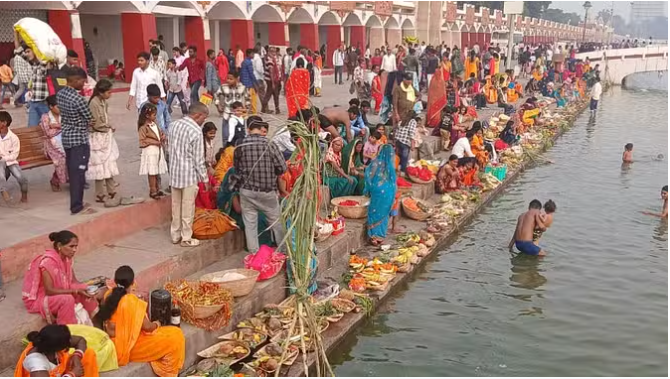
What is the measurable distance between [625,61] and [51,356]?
43.4m

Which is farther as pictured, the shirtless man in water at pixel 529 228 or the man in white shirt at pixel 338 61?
the man in white shirt at pixel 338 61

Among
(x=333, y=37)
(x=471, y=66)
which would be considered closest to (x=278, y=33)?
(x=333, y=37)

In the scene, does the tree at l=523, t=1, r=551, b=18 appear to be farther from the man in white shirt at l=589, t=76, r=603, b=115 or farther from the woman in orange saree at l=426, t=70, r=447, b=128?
the woman in orange saree at l=426, t=70, r=447, b=128

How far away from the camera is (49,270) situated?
450cm

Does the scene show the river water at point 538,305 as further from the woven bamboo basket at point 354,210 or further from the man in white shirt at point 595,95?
the man in white shirt at point 595,95

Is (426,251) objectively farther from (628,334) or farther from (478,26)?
(478,26)

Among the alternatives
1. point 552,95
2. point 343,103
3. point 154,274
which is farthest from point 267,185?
point 552,95

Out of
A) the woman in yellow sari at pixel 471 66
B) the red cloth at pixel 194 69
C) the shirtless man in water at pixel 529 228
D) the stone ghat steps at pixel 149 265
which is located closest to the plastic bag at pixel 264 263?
the stone ghat steps at pixel 149 265

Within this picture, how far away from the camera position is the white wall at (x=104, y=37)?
1805 centimetres

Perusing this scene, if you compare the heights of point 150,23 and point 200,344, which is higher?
point 150,23

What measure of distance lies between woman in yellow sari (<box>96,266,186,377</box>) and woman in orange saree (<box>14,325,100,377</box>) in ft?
1.75

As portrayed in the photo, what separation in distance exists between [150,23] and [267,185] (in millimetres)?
11500

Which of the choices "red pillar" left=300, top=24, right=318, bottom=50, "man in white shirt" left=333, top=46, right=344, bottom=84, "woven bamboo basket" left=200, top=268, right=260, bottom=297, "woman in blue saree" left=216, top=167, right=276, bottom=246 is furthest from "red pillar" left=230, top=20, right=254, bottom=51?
"woven bamboo basket" left=200, top=268, right=260, bottom=297

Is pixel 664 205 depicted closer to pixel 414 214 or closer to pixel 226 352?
pixel 414 214
